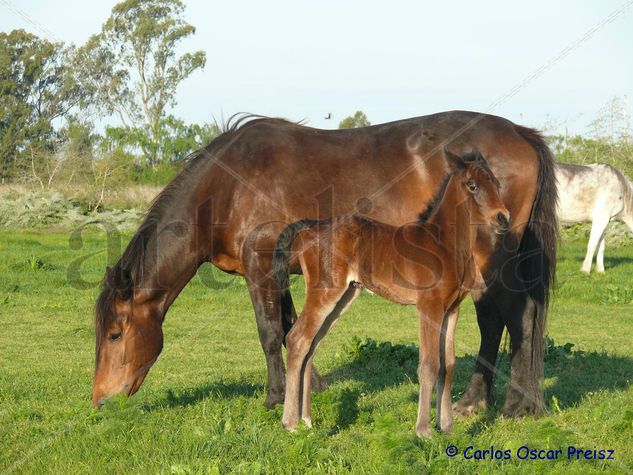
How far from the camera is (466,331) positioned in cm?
1147

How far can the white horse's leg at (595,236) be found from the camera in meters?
15.4

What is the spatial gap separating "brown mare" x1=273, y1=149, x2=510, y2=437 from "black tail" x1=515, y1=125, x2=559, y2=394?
143 centimetres

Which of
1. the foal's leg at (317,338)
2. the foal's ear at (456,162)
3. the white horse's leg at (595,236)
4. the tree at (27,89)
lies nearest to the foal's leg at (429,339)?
the foal's leg at (317,338)

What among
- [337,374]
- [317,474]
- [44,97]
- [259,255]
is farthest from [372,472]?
[44,97]

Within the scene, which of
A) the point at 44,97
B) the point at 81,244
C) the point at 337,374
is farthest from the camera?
the point at 44,97

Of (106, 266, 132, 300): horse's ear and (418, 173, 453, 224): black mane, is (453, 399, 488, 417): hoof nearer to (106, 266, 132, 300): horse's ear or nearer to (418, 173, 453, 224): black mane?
(418, 173, 453, 224): black mane

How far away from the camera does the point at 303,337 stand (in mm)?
5531

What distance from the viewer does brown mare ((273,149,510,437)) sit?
5.40 m

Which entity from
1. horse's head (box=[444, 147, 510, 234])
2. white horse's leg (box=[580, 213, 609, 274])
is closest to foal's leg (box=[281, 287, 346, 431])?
horse's head (box=[444, 147, 510, 234])

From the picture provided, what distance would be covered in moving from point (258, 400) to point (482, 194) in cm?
264

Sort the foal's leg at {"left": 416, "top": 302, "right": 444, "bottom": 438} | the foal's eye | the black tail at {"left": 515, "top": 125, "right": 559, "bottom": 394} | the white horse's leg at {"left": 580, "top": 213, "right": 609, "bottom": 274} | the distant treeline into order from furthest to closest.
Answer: the distant treeline, the white horse's leg at {"left": 580, "top": 213, "right": 609, "bottom": 274}, the black tail at {"left": 515, "top": 125, "right": 559, "bottom": 394}, the foal's eye, the foal's leg at {"left": 416, "top": 302, "right": 444, "bottom": 438}

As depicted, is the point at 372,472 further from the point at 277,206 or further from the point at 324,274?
the point at 277,206

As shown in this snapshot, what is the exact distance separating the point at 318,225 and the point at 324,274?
39 cm

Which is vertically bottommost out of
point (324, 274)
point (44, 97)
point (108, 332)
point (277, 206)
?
point (108, 332)
